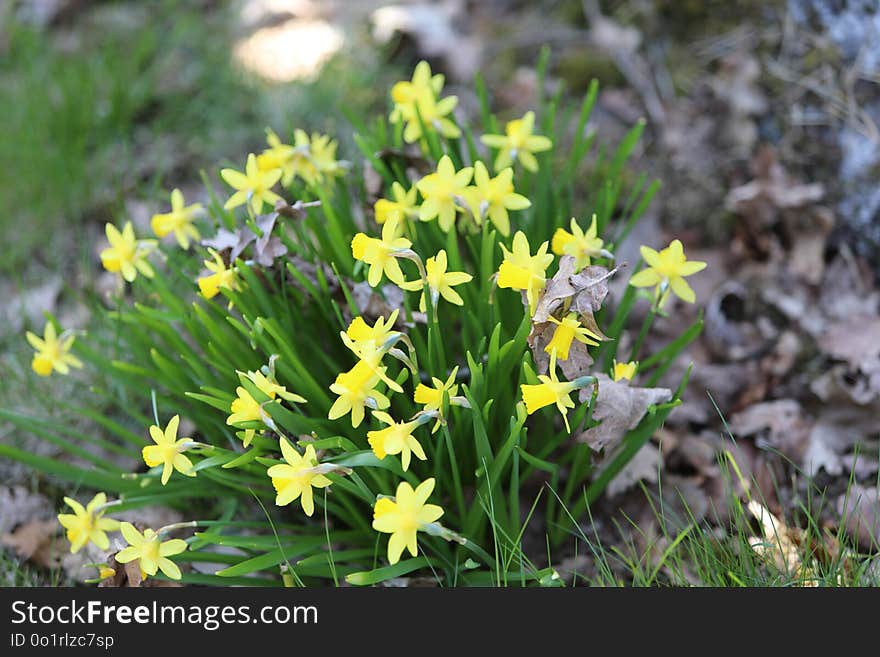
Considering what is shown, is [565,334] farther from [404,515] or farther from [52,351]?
[52,351]

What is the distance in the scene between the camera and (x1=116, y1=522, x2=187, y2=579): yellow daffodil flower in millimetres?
1660

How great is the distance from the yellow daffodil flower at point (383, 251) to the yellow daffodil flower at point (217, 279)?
382 millimetres

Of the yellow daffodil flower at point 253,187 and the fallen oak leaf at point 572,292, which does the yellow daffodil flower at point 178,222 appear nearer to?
the yellow daffodil flower at point 253,187

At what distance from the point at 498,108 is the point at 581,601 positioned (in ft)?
7.17

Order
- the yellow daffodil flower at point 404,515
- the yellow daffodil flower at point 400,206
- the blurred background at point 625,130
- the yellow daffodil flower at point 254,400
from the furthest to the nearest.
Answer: the blurred background at point 625,130, the yellow daffodil flower at point 400,206, the yellow daffodil flower at point 254,400, the yellow daffodil flower at point 404,515

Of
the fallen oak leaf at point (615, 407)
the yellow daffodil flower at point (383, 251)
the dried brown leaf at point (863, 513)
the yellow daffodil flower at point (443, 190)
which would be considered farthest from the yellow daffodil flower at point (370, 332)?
the dried brown leaf at point (863, 513)

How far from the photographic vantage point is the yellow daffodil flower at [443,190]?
1.81m

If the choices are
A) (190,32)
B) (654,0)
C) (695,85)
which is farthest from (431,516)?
(190,32)

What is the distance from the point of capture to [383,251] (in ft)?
5.51

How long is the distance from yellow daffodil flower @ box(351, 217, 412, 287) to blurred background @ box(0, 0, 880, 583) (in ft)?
2.77

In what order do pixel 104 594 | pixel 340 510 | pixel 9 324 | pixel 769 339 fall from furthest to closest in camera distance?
pixel 9 324 → pixel 769 339 → pixel 340 510 → pixel 104 594

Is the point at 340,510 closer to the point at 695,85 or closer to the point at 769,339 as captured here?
the point at 769,339

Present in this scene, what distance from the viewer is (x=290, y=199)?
8.69ft

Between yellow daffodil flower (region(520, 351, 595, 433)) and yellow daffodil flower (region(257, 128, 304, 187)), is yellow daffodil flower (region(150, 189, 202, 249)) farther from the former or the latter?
yellow daffodil flower (region(520, 351, 595, 433))
